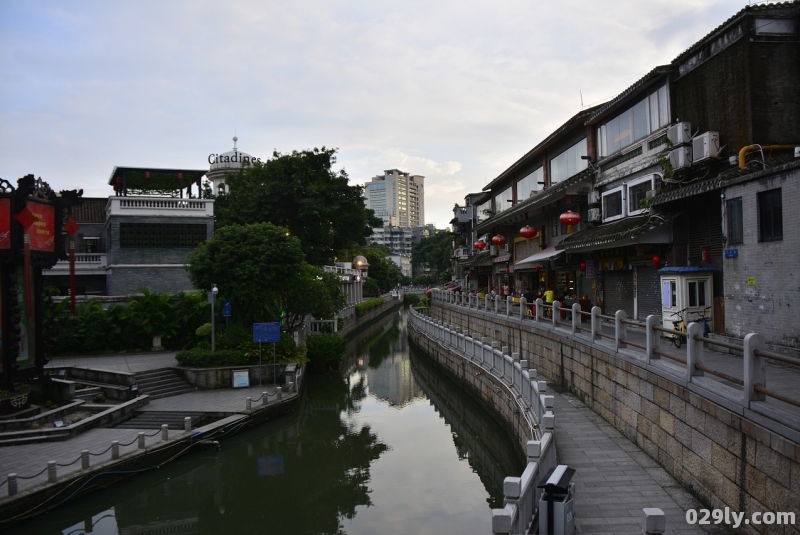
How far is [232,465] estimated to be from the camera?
14.9 meters

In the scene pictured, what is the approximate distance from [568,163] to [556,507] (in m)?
21.2

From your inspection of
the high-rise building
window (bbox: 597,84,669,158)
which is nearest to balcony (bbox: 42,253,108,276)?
window (bbox: 597,84,669,158)

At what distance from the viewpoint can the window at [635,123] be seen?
55.9 feet

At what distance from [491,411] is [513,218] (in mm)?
15646

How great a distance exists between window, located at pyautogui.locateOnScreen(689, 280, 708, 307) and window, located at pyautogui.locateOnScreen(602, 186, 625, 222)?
552 centimetres

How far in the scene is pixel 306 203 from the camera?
112 feet

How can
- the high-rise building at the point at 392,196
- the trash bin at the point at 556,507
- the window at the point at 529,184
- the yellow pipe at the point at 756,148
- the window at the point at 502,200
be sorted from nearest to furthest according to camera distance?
the trash bin at the point at 556,507 → the yellow pipe at the point at 756,148 → the window at the point at 529,184 → the window at the point at 502,200 → the high-rise building at the point at 392,196

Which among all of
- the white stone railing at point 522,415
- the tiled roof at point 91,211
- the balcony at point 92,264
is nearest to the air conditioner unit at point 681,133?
the white stone railing at point 522,415

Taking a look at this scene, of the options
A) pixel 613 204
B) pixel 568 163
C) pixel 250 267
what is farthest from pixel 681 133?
pixel 250 267

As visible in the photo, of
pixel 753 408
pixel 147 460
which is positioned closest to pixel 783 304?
pixel 753 408

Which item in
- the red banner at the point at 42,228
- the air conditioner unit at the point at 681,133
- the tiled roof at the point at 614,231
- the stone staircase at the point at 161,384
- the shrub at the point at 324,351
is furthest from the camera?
the shrub at the point at 324,351

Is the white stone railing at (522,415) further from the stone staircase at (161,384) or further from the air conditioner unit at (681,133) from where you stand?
the stone staircase at (161,384)

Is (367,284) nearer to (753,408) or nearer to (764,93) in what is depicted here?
(764,93)

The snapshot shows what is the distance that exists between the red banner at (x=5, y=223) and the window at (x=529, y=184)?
22813mm
